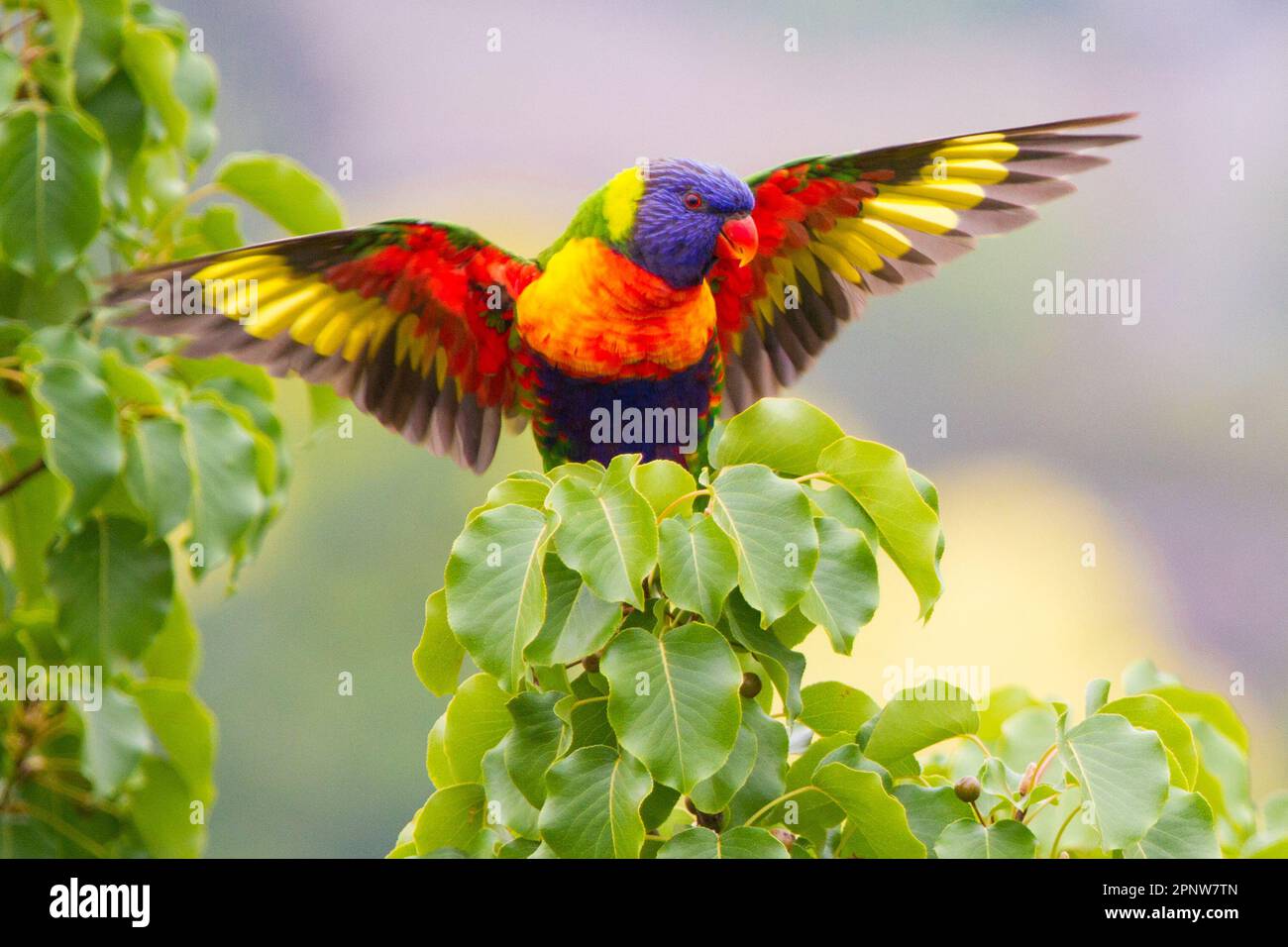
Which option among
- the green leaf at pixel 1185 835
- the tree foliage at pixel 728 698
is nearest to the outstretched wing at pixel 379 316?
the tree foliage at pixel 728 698

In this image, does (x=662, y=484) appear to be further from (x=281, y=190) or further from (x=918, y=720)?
(x=281, y=190)

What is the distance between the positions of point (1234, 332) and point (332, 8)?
4855 millimetres

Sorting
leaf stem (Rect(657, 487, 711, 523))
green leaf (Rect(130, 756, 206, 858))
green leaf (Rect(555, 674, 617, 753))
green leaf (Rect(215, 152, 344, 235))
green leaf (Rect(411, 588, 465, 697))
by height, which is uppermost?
green leaf (Rect(215, 152, 344, 235))

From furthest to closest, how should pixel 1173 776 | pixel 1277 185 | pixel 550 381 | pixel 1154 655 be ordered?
1. pixel 1277 185
2. pixel 1154 655
3. pixel 550 381
4. pixel 1173 776

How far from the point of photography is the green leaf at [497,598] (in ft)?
3.22

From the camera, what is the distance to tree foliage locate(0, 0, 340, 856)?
174cm

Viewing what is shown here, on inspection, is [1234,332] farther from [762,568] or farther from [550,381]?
[762,568]

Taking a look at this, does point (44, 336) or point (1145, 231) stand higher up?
point (1145, 231)

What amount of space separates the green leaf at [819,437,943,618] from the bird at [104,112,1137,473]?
2.58 ft

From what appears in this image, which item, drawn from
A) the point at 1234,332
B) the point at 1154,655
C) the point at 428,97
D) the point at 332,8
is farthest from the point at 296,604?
the point at 1234,332

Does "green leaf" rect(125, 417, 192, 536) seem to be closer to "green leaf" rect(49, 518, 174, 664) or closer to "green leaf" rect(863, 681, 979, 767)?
"green leaf" rect(49, 518, 174, 664)

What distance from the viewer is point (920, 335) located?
5633 millimetres

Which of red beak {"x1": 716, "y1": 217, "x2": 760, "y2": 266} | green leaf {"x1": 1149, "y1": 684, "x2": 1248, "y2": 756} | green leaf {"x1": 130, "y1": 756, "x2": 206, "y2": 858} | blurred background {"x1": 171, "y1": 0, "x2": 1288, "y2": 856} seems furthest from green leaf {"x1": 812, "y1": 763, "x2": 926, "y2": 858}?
blurred background {"x1": 171, "y1": 0, "x2": 1288, "y2": 856}
